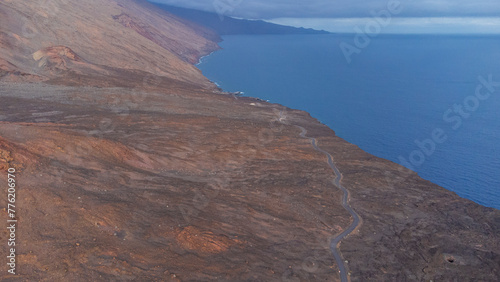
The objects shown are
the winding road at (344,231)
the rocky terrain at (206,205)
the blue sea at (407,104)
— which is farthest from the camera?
the blue sea at (407,104)

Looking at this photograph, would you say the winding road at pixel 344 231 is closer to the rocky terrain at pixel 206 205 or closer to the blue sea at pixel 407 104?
the rocky terrain at pixel 206 205

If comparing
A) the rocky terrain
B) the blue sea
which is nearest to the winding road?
the rocky terrain

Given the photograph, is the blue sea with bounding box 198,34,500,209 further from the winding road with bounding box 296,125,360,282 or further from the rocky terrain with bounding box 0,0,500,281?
the winding road with bounding box 296,125,360,282

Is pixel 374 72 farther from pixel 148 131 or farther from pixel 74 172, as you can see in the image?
pixel 74 172

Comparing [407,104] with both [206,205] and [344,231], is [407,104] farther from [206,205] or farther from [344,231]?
[206,205]

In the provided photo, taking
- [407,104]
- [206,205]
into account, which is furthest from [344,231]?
[407,104]

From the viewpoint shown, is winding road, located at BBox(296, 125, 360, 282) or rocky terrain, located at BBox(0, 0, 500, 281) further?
winding road, located at BBox(296, 125, 360, 282)

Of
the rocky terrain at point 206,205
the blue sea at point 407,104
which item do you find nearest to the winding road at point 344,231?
the rocky terrain at point 206,205
